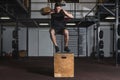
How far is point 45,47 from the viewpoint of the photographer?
20375mm

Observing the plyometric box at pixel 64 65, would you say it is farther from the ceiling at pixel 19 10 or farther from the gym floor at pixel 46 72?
the ceiling at pixel 19 10

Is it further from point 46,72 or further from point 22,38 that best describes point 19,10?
point 46,72

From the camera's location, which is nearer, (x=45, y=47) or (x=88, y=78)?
(x=88, y=78)

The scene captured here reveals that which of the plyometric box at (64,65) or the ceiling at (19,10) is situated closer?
the plyometric box at (64,65)

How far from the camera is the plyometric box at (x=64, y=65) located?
750cm

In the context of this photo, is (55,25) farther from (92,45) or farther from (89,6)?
(92,45)

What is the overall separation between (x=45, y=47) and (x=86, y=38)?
264cm

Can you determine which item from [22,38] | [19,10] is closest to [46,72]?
[19,10]

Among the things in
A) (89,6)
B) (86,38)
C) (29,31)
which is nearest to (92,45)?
(86,38)

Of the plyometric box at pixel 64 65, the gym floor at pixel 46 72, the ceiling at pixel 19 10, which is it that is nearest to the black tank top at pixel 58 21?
the plyometric box at pixel 64 65

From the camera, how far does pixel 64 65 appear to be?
24.7ft

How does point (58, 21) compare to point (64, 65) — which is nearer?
point (64, 65)

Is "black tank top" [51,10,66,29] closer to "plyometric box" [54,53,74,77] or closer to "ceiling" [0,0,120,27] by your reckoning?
"plyometric box" [54,53,74,77]

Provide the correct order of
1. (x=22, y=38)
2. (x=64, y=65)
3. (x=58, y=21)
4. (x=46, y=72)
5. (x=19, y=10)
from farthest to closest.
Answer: (x=22, y=38), (x=19, y=10), (x=46, y=72), (x=58, y=21), (x=64, y=65)
